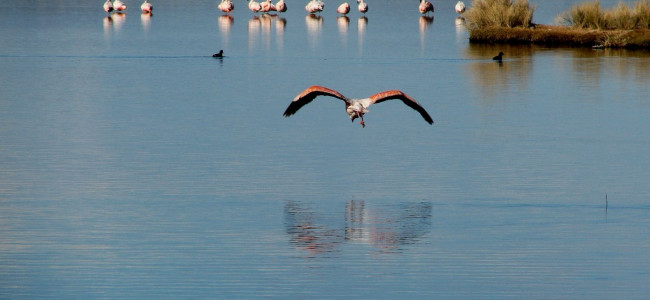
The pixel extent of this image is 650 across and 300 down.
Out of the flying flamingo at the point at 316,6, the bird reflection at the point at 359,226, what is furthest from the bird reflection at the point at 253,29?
the bird reflection at the point at 359,226

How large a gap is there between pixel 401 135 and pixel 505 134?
229 cm

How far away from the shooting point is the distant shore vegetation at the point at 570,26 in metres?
48.2

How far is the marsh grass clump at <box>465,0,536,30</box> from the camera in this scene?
166 feet

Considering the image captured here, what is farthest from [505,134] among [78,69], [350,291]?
[78,69]

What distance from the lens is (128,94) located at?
35125 millimetres

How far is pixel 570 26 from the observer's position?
5150cm

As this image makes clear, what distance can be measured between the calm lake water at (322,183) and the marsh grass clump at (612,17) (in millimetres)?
5199

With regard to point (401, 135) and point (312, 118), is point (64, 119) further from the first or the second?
point (401, 135)

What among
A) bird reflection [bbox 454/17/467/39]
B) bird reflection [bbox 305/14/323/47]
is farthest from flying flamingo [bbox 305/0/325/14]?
bird reflection [bbox 454/17/467/39]

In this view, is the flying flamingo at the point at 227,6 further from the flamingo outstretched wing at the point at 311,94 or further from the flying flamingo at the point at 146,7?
the flamingo outstretched wing at the point at 311,94

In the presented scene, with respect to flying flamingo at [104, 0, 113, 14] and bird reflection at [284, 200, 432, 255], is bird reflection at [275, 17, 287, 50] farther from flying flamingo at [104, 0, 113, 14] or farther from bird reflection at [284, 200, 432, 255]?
bird reflection at [284, 200, 432, 255]

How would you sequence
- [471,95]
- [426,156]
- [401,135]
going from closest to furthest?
[426,156] < [401,135] < [471,95]

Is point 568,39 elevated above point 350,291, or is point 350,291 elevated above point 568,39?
point 568,39

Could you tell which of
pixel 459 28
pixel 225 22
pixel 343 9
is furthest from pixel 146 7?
pixel 459 28
